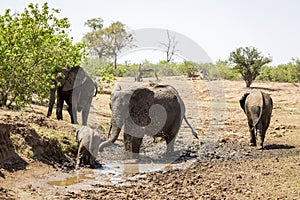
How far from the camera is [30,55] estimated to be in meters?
12.6

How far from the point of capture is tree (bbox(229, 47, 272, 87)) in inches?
1438

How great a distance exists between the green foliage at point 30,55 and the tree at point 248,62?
24.7 m

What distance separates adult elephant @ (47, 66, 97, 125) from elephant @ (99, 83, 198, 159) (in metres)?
3.31

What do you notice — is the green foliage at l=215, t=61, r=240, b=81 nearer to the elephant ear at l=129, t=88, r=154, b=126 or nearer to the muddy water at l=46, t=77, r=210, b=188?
the muddy water at l=46, t=77, r=210, b=188

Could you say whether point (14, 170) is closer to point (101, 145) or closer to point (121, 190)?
point (121, 190)

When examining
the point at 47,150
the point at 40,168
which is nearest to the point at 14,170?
the point at 40,168

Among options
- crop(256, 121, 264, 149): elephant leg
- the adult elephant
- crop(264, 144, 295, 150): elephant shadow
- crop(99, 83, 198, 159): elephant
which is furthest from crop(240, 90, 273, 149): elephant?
the adult elephant

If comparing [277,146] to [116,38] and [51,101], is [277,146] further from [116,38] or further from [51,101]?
[116,38]

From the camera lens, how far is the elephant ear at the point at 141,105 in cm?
1165

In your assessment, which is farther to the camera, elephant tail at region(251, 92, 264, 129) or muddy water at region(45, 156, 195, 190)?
elephant tail at region(251, 92, 264, 129)

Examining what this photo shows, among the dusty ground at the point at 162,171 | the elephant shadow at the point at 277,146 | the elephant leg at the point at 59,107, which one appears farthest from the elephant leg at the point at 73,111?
the elephant shadow at the point at 277,146

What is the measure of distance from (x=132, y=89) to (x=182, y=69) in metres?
31.0

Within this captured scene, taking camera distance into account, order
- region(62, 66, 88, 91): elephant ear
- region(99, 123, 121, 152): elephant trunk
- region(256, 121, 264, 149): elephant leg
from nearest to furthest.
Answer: region(99, 123, 121, 152): elephant trunk, region(256, 121, 264, 149): elephant leg, region(62, 66, 88, 91): elephant ear

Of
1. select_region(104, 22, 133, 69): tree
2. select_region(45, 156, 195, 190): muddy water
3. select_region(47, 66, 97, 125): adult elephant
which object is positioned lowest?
select_region(45, 156, 195, 190): muddy water
